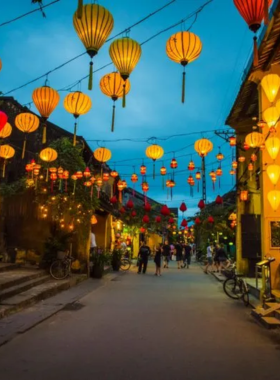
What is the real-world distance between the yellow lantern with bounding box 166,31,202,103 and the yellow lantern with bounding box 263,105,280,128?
4875 millimetres

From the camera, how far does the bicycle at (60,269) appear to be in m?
15.2

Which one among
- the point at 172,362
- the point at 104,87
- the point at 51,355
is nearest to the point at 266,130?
the point at 104,87

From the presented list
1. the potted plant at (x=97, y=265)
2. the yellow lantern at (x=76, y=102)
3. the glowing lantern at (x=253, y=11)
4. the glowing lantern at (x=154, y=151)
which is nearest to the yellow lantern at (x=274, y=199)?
the glowing lantern at (x=154, y=151)

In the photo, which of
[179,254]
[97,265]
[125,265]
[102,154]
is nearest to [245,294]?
[102,154]

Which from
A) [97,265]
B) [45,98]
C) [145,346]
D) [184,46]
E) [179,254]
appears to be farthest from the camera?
[179,254]

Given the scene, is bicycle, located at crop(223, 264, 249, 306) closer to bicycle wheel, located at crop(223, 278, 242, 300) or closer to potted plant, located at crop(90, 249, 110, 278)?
bicycle wheel, located at crop(223, 278, 242, 300)

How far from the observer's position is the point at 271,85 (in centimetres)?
1073

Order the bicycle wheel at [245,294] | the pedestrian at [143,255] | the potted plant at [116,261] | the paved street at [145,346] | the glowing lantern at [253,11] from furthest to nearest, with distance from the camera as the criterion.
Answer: the potted plant at [116,261] → the pedestrian at [143,255] → the bicycle wheel at [245,294] → the glowing lantern at [253,11] → the paved street at [145,346]

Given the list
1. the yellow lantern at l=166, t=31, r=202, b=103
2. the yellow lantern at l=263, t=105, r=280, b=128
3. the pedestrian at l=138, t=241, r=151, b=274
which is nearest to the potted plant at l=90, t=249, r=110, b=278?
the pedestrian at l=138, t=241, r=151, b=274

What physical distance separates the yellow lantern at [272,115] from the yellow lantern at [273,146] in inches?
16.2

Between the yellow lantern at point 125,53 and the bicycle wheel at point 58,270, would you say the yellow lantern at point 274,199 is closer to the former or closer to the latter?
the yellow lantern at point 125,53

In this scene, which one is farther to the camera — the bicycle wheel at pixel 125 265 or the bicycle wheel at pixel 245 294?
the bicycle wheel at pixel 125 265

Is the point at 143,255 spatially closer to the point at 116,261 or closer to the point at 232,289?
the point at 116,261

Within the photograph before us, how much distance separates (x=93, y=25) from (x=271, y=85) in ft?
21.5
